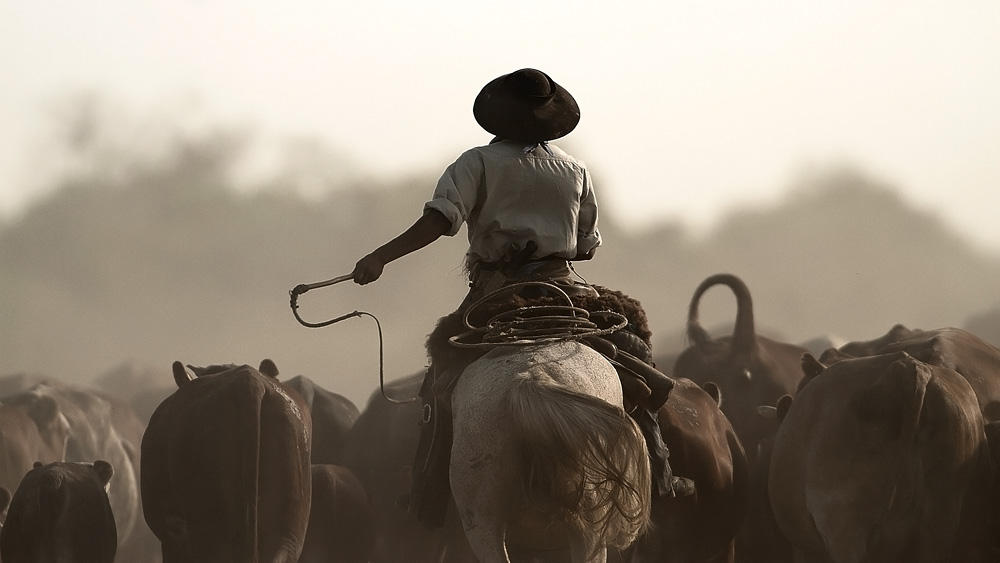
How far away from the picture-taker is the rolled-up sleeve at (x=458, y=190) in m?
6.18

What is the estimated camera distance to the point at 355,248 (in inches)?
1275

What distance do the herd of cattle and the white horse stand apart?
1884 mm

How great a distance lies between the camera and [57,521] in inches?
361

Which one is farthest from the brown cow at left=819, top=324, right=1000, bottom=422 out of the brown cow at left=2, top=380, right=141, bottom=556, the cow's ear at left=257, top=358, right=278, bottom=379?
the brown cow at left=2, top=380, right=141, bottom=556

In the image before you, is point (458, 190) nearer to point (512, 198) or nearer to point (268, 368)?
point (512, 198)

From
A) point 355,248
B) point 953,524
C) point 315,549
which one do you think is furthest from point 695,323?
point 355,248

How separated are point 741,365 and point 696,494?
6.63 meters

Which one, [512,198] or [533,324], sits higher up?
[512,198]

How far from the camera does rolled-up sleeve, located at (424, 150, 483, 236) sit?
6180 millimetres

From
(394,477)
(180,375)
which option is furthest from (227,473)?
(394,477)

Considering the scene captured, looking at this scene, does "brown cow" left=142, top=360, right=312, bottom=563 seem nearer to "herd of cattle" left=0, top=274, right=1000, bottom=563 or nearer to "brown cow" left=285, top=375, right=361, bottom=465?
"herd of cattle" left=0, top=274, right=1000, bottom=563

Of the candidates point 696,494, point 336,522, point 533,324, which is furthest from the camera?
point 336,522

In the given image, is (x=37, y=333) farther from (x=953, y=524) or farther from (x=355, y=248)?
(x=953, y=524)

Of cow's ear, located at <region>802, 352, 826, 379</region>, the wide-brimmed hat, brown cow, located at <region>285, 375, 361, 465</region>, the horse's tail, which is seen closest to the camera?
the horse's tail
